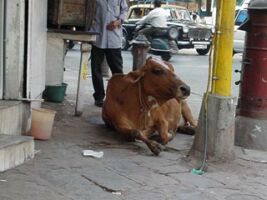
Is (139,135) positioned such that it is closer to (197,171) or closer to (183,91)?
(183,91)

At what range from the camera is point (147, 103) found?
6.86m

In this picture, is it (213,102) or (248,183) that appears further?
(213,102)

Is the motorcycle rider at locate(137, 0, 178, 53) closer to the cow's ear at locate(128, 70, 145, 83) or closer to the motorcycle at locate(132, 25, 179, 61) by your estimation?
the motorcycle at locate(132, 25, 179, 61)

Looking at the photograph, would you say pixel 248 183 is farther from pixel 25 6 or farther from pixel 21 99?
pixel 25 6

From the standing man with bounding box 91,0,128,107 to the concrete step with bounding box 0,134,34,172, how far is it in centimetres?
333

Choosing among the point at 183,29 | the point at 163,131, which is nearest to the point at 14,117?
the point at 163,131

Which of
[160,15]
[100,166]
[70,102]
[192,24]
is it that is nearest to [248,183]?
[100,166]

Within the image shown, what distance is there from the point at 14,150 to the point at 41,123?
45.3 inches

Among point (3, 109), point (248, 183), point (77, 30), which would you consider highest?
point (77, 30)

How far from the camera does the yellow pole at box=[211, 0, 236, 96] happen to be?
6.32 meters

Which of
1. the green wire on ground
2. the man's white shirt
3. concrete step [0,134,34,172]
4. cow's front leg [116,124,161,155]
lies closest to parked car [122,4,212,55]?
the man's white shirt

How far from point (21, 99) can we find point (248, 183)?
2633 mm

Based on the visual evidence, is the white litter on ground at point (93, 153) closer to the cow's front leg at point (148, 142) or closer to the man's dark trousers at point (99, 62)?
the cow's front leg at point (148, 142)

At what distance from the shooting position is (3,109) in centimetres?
600
